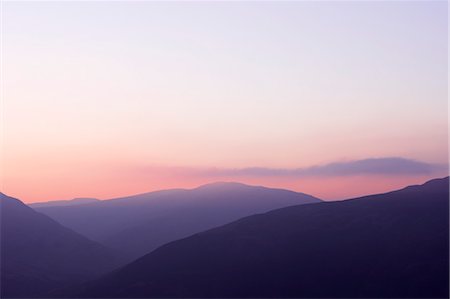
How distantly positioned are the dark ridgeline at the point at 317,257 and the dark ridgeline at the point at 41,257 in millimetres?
23834

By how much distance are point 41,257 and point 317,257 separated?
3465 inches

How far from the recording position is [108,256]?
16562 cm

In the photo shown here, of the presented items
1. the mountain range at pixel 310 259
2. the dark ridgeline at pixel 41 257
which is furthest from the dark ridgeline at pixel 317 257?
the dark ridgeline at pixel 41 257

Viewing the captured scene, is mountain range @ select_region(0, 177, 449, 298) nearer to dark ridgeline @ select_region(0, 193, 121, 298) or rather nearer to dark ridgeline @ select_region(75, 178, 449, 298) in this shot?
dark ridgeline @ select_region(75, 178, 449, 298)

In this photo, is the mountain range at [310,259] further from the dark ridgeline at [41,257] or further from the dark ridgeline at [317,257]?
the dark ridgeline at [41,257]

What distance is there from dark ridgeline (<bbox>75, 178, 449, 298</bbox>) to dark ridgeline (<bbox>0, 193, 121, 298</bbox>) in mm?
23834

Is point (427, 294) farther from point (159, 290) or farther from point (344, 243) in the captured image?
point (159, 290)

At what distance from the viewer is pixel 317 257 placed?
298ft

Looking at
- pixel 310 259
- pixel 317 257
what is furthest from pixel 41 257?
pixel 317 257

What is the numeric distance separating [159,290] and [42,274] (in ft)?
181

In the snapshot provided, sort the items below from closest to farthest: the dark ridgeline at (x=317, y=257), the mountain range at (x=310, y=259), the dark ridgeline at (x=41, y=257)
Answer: the dark ridgeline at (x=317, y=257) → the mountain range at (x=310, y=259) → the dark ridgeline at (x=41, y=257)

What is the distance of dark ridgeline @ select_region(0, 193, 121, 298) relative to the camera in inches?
4969

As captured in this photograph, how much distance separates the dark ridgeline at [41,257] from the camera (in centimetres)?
→ 12620

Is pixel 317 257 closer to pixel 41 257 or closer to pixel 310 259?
pixel 310 259
